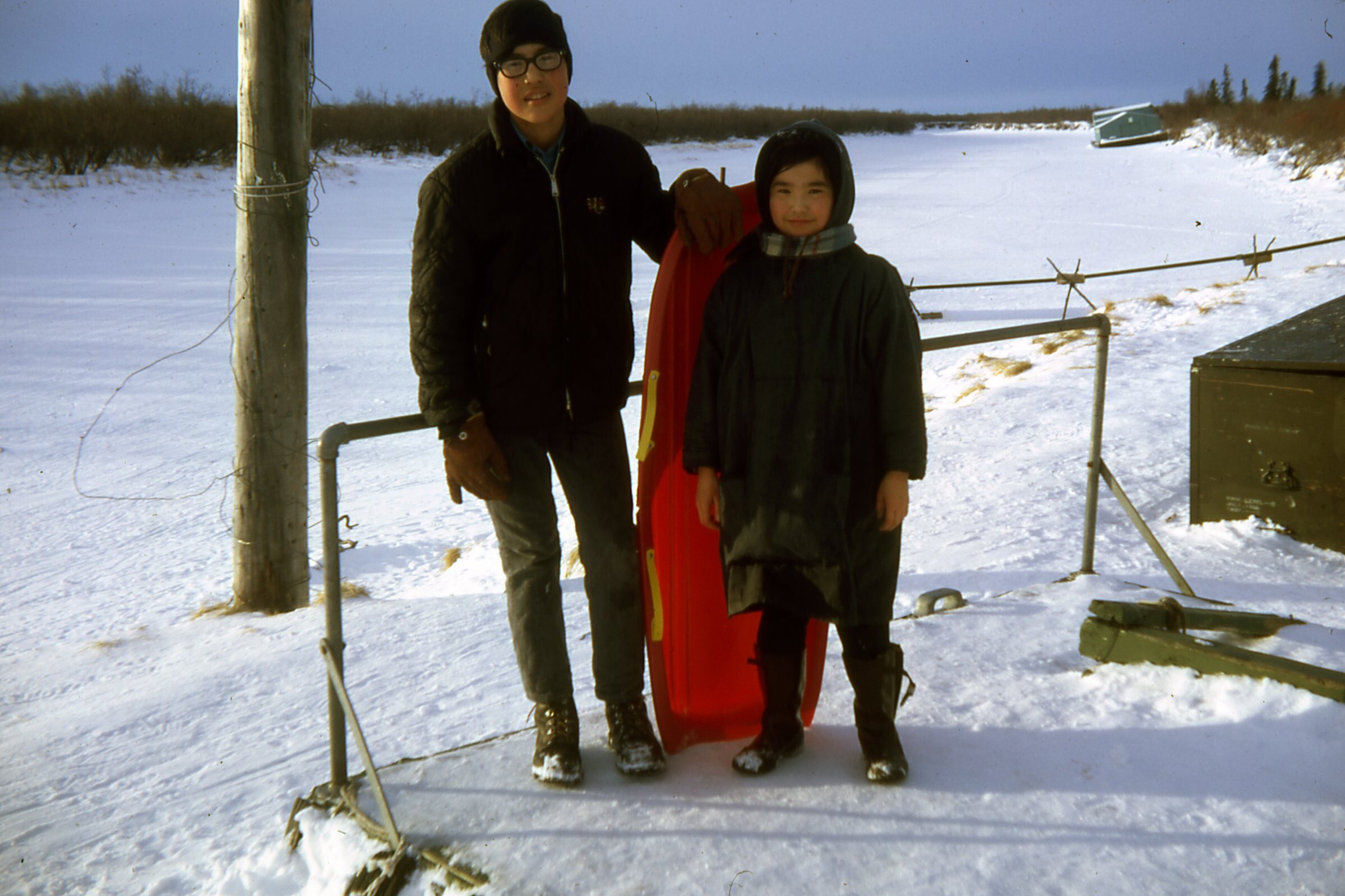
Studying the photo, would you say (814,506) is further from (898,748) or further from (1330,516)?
(1330,516)

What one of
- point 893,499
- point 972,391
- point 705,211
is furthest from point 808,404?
point 972,391

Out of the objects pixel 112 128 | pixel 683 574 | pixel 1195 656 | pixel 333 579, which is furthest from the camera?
pixel 112 128

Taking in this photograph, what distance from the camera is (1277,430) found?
12.5ft

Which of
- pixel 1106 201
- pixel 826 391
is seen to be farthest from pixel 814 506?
pixel 1106 201

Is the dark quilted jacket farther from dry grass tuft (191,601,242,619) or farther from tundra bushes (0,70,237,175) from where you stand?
tundra bushes (0,70,237,175)

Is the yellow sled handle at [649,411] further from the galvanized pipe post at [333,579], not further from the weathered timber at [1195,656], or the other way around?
the weathered timber at [1195,656]

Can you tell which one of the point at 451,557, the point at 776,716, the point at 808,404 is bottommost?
the point at 451,557

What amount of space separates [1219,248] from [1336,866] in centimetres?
1691

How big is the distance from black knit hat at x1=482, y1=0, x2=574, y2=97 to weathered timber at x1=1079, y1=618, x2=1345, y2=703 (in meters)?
2.03

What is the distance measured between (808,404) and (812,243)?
1.05 feet

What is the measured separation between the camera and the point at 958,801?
2.05 m

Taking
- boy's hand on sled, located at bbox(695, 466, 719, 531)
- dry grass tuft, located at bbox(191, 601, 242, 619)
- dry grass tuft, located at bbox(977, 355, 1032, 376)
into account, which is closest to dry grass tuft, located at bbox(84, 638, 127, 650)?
dry grass tuft, located at bbox(191, 601, 242, 619)

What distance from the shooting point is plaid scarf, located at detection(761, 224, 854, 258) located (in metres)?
1.96

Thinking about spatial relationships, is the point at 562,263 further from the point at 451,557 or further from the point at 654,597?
the point at 451,557
